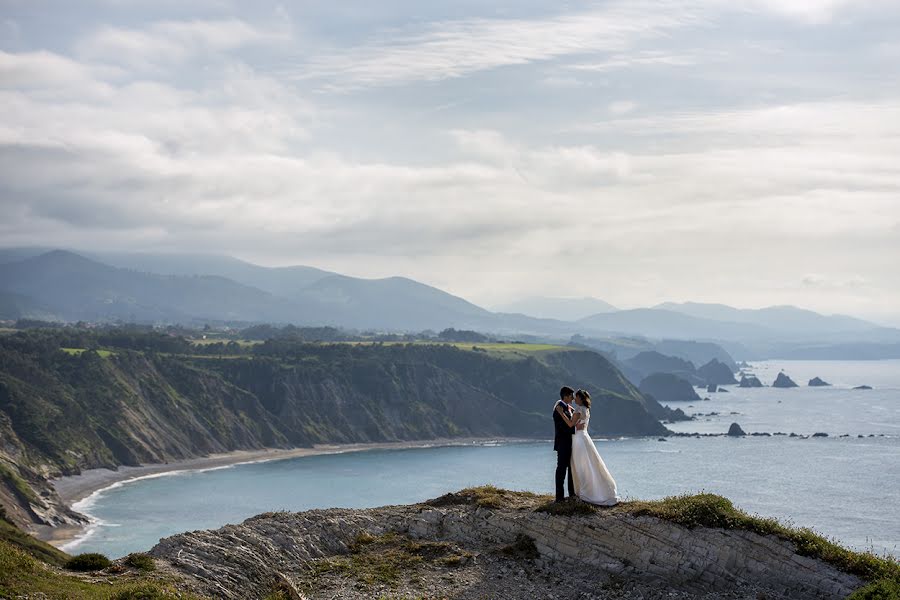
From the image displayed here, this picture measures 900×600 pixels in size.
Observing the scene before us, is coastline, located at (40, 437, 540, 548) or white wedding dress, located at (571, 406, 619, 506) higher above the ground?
white wedding dress, located at (571, 406, 619, 506)

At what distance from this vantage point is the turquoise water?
92.1 meters

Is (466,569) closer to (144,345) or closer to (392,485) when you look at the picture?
(392,485)

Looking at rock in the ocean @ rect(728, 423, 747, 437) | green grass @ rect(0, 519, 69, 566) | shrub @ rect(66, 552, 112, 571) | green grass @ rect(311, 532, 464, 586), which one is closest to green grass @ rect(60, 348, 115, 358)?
green grass @ rect(0, 519, 69, 566)

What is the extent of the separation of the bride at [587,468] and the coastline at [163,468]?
76.1m

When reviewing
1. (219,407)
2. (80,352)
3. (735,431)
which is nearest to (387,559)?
(219,407)

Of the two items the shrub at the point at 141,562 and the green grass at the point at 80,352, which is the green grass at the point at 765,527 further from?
the green grass at the point at 80,352

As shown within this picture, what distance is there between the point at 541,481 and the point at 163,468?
59443 mm

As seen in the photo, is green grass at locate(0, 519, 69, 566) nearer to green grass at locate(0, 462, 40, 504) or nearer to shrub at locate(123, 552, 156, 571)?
green grass at locate(0, 462, 40, 504)

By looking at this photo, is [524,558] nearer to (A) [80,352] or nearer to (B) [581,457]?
(B) [581,457]

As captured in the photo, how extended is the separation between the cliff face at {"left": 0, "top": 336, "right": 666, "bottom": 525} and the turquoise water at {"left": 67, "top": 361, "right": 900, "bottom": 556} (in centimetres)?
1013

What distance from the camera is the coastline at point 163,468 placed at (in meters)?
91.5

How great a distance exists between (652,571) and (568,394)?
4.58m

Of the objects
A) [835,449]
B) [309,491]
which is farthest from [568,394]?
[835,449]

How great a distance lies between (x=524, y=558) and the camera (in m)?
20.8
